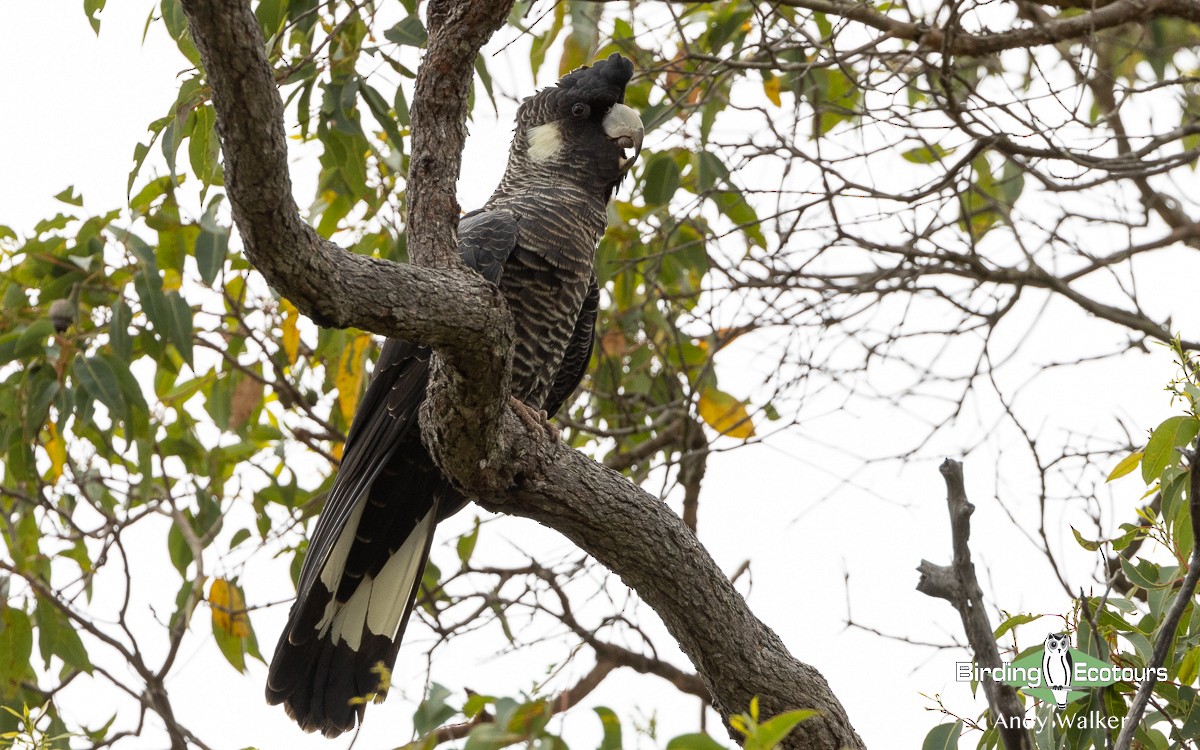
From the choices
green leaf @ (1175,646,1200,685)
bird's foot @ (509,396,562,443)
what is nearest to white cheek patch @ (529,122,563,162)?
bird's foot @ (509,396,562,443)

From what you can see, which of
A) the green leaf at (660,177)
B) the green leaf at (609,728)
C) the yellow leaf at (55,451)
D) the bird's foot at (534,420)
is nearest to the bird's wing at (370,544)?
the bird's foot at (534,420)

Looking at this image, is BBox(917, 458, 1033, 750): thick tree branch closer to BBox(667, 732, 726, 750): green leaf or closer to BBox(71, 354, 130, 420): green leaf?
BBox(667, 732, 726, 750): green leaf

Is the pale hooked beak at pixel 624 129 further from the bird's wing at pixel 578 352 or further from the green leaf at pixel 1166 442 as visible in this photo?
the green leaf at pixel 1166 442

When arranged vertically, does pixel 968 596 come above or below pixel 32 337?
below

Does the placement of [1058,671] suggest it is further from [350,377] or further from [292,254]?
[350,377]

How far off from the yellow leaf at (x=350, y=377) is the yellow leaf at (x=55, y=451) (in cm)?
84

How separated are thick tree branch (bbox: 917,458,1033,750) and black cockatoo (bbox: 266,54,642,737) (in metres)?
1.21

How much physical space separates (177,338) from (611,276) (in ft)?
4.97

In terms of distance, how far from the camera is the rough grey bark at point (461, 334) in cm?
153

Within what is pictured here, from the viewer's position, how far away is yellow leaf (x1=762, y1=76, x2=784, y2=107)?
3.74m

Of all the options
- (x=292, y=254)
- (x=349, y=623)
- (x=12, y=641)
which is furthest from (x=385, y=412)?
(x=12, y=641)

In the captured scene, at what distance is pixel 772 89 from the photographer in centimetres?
374

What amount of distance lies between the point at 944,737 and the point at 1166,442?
0.68 m

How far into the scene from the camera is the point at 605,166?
3.29 metres
